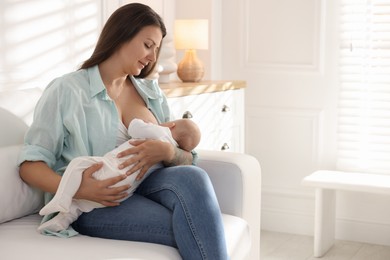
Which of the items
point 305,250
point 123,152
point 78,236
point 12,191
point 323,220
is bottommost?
point 305,250

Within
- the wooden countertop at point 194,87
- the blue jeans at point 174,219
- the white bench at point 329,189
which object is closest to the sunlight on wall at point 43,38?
the wooden countertop at point 194,87

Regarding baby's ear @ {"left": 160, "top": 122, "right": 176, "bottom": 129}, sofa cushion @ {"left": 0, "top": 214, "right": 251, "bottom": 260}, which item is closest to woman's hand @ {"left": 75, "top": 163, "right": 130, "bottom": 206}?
sofa cushion @ {"left": 0, "top": 214, "right": 251, "bottom": 260}

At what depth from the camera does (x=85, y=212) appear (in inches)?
84.4

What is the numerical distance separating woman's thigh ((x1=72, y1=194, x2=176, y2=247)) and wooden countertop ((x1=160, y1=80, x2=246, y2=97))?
3.84 ft

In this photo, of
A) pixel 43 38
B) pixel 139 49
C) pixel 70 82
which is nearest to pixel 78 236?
pixel 70 82

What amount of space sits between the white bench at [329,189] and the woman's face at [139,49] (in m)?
1.68

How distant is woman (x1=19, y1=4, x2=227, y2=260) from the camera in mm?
2068

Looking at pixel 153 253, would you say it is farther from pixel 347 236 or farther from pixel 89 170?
pixel 347 236

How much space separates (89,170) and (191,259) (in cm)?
39

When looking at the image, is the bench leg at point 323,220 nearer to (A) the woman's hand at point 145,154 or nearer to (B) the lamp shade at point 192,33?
(B) the lamp shade at point 192,33

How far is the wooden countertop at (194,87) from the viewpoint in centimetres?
332

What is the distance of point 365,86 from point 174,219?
7.39 feet

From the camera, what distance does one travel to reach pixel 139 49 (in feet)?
7.68

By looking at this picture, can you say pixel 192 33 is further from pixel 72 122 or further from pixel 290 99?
pixel 72 122
